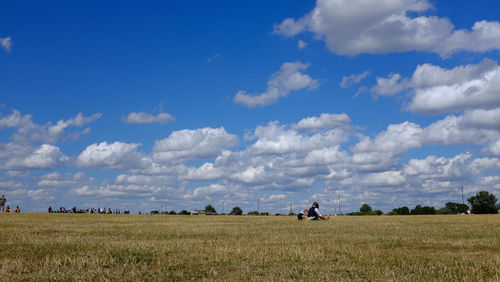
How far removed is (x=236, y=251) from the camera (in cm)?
1327

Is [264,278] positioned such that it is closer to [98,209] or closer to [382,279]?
[382,279]

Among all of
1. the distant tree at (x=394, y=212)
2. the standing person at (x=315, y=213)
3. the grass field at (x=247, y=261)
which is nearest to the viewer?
the grass field at (x=247, y=261)

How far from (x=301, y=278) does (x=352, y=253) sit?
159 inches

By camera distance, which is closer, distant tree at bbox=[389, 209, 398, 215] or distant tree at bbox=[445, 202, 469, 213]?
distant tree at bbox=[389, 209, 398, 215]

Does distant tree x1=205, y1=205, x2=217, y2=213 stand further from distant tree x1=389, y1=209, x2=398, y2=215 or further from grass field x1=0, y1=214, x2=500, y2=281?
grass field x1=0, y1=214, x2=500, y2=281

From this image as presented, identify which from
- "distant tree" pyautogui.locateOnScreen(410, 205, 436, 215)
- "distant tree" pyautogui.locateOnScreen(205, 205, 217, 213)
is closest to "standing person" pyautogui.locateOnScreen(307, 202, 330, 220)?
"distant tree" pyautogui.locateOnScreen(410, 205, 436, 215)

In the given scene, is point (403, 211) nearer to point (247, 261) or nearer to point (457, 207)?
point (457, 207)

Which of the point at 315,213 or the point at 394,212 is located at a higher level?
the point at 315,213

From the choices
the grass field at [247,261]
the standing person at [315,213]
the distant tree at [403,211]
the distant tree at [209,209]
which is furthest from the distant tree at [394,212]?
the grass field at [247,261]

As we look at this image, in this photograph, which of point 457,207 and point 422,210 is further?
point 457,207

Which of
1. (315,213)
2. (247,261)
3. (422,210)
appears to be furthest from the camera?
(422,210)

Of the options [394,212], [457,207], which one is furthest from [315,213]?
[457,207]

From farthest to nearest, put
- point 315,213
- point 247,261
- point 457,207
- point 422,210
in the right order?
point 457,207 < point 422,210 < point 315,213 < point 247,261

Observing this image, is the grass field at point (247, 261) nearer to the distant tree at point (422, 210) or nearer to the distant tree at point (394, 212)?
the distant tree at point (394, 212)
